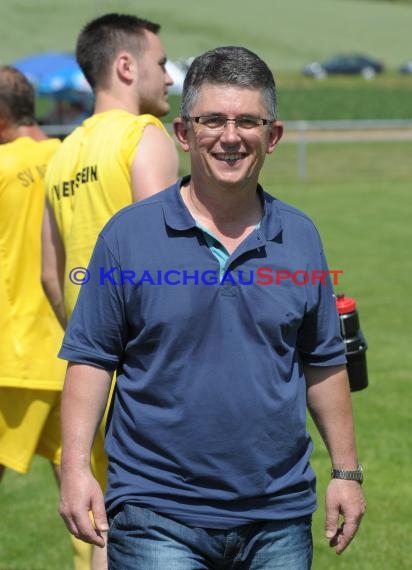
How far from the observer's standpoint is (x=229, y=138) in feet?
9.36

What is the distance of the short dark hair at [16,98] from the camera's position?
15.6 feet

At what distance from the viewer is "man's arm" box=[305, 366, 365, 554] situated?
301 centimetres

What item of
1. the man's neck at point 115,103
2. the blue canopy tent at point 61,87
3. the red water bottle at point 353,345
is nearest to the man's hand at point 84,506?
the red water bottle at point 353,345

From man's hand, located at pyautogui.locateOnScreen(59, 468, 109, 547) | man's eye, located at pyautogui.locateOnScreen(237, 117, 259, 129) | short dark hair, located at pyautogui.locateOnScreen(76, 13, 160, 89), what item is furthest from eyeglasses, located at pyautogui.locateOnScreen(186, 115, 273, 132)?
short dark hair, located at pyautogui.locateOnScreen(76, 13, 160, 89)

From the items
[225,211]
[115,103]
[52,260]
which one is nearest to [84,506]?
[225,211]

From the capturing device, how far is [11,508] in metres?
5.85

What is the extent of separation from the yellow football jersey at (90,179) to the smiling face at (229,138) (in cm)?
92

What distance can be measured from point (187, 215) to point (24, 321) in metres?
1.97

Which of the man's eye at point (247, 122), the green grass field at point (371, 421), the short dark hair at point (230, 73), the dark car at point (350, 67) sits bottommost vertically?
the dark car at point (350, 67)

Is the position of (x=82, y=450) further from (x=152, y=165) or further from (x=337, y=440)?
(x=152, y=165)

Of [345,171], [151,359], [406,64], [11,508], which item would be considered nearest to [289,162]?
[345,171]

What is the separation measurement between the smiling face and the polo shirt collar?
0.11 meters

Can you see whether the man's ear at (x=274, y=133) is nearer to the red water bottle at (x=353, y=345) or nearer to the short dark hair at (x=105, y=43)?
the red water bottle at (x=353, y=345)

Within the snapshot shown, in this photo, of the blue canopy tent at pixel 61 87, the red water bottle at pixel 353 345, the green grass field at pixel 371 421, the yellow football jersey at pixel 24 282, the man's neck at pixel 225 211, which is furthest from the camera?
the blue canopy tent at pixel 61 87
